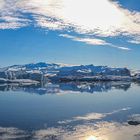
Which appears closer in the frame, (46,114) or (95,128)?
(95,128)

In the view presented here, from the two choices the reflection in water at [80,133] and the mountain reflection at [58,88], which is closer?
the reflection in water at [80,133]

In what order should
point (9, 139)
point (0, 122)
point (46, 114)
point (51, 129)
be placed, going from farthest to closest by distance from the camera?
point (46, 114)
point (0, 122)
point (51, 129)
point (9, 139)

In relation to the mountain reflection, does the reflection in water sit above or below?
above

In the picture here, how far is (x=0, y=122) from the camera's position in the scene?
35.7 metres

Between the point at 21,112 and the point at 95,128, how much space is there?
13035 millimetres

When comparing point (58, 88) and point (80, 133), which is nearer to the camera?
point (80, 133)

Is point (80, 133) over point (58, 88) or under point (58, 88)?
over

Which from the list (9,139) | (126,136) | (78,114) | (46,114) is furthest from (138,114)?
(9,139)

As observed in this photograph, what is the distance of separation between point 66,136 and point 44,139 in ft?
7.04

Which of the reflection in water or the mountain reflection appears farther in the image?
the mountain reflection

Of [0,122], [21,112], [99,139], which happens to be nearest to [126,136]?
[99,139]

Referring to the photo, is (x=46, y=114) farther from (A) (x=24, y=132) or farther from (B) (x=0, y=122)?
(A) (x=24, y=132)

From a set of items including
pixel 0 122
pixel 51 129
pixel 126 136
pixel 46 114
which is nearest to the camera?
pixel 126 136

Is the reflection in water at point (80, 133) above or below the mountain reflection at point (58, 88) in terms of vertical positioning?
above
